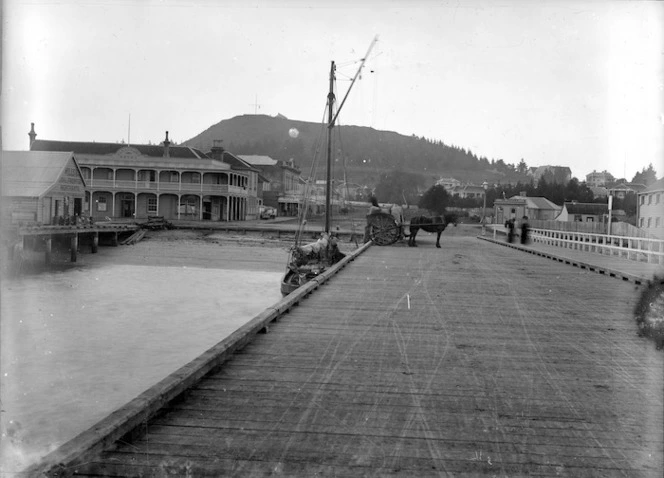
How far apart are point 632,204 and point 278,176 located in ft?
139

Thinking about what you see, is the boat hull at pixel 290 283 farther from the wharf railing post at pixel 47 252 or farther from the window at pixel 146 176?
the window at pixel 146 176

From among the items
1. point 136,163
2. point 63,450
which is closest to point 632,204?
point 136,163

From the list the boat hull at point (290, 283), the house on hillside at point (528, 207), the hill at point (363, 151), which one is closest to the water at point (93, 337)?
the boat hull at point (290, 283)

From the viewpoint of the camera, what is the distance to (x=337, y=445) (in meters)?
4.04

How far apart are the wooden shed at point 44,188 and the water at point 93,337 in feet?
21.8

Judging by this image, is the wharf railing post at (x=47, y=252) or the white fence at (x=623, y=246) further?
the wharf railing post at (x=47, y=252)

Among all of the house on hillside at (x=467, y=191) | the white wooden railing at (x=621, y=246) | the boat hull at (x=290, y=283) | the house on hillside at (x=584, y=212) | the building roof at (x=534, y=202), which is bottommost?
the boat hull at (x=290, y=283)

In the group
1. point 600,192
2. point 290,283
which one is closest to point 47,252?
point 290,283

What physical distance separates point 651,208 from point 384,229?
18302mm

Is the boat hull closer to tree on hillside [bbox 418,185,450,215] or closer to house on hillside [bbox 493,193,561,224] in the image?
tree on hillside [bbox 418,185,450,215]

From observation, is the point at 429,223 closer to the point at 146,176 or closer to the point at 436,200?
the point at 436,200

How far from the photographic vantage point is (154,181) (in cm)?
5203

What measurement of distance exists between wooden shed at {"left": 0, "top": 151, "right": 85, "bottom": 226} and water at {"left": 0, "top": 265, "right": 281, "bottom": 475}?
6.64 metres

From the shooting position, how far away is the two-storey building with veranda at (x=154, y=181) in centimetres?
5088
